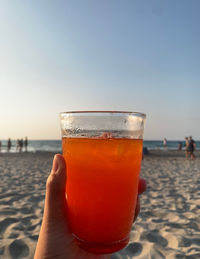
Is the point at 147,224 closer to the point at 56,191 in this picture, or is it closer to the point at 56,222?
the point at 56,222

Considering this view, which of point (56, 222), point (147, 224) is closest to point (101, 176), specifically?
point (56, 222)

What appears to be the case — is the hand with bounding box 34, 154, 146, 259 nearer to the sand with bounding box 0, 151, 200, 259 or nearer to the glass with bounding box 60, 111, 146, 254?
the glass with bounding box 60, 111, 146, 254

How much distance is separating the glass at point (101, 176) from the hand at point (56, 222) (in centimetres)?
7

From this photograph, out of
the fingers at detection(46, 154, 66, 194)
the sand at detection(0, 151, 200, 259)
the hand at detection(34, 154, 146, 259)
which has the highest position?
the fingers at detection(46, 154, 66, 194)

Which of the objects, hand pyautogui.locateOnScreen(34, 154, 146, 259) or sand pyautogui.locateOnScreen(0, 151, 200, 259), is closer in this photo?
hand pyautogui.locateOnScreen(34, 154, 146, 259)

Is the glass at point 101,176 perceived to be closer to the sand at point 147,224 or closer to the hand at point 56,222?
the hand at point 56,222

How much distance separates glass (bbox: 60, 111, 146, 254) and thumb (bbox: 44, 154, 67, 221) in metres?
0.05

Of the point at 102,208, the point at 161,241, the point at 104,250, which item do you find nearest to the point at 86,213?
the point at 102,208

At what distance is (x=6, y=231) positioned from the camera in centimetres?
308

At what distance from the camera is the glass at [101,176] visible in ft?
3.89

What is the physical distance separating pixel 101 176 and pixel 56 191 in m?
0.30

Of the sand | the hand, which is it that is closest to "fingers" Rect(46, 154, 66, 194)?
the hand

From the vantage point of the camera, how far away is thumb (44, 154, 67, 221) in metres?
1.27

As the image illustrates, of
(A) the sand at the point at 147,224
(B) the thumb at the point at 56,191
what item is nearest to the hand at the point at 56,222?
(B) the thumb at the point at 56,191
